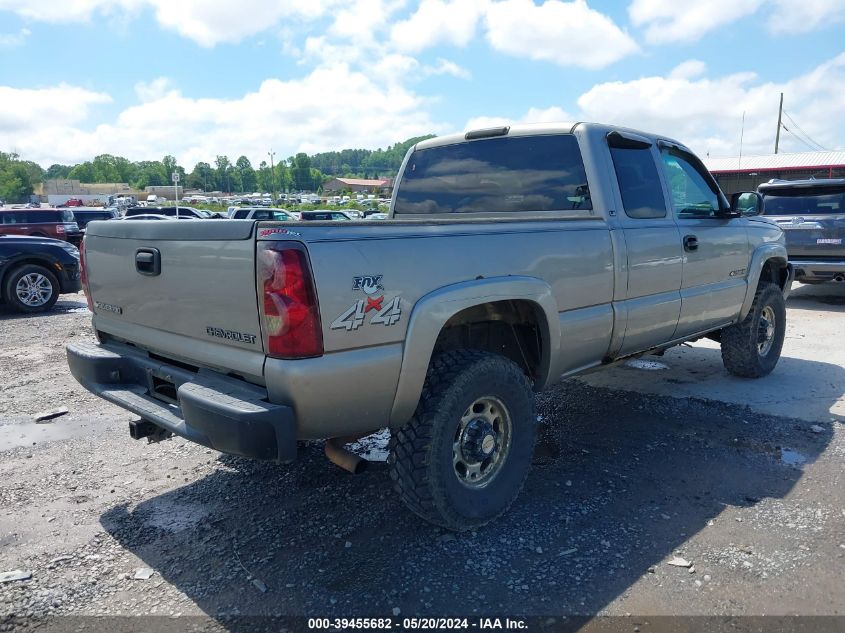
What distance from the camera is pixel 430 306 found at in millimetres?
2818

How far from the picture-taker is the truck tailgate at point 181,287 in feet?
8.63

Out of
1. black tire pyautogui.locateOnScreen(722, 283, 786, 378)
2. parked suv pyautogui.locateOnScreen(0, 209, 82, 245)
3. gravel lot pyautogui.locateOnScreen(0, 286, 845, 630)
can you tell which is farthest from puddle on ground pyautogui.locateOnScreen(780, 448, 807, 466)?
parked suv pyautogui.locateOnScreen(0, 209, 82, 245)

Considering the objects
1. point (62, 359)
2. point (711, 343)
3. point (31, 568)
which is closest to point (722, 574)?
point (31, 568)

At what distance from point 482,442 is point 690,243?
2317mm

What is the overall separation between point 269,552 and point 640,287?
8.71ft

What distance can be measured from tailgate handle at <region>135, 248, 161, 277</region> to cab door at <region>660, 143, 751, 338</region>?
334cm

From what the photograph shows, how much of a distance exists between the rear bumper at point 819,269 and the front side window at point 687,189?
18.4 ft

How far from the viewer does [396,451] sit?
2.99 meters

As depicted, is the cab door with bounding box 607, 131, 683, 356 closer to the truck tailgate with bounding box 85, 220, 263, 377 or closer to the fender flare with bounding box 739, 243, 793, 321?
the fender flare with bounding box 739, 243, 793, 321

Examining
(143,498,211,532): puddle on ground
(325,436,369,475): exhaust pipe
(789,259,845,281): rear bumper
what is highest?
(789,259,845,281): rear bumper

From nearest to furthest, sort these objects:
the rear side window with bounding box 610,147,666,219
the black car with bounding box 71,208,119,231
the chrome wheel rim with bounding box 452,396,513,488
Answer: the chrome wheel rim with bounding box 452,396,513,488 < the rear side window with bounding box 610,147,666,219 < the black car with bounding box 71,208,119,231

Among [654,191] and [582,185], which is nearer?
[582,185]

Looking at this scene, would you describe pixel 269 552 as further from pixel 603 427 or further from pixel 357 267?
pixel 603 427

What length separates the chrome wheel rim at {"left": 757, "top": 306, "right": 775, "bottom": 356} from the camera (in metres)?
5.93
